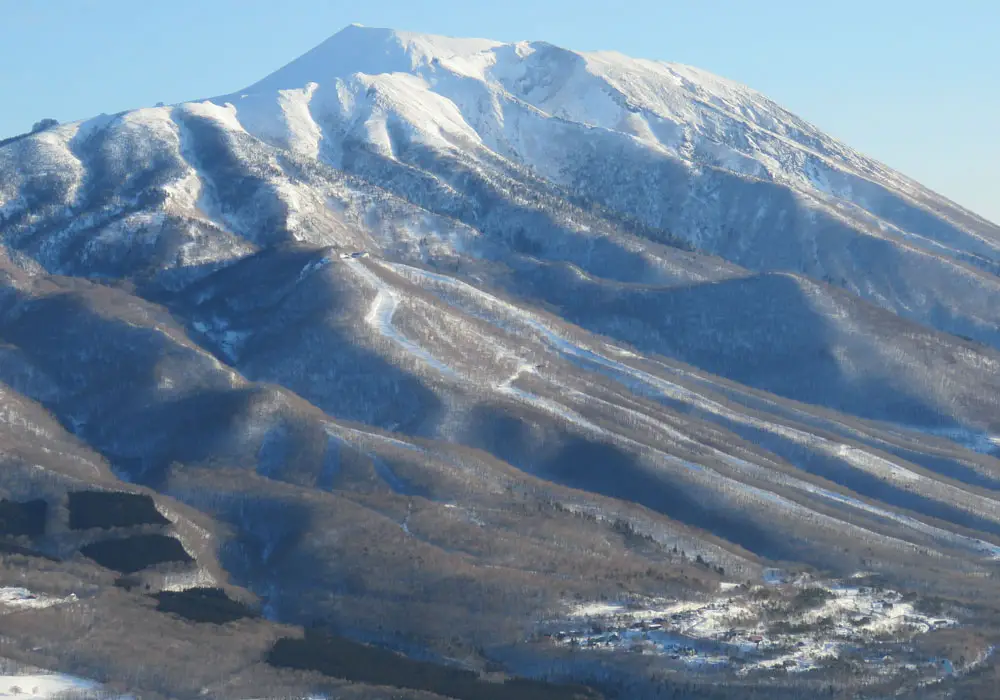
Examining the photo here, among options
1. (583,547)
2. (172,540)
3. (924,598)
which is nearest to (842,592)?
(924,598)

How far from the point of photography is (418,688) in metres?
135

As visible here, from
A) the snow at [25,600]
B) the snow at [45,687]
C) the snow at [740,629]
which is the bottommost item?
the snow at [25,600]

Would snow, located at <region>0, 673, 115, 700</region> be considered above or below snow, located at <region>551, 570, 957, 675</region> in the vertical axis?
below

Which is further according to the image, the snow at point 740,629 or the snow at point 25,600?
the snow at point 740,629

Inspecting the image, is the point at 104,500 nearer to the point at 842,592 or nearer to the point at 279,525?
the point at 279,525

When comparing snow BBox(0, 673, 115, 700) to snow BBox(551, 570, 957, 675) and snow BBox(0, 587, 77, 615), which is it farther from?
snow BBox(551, 570, 957, 675)

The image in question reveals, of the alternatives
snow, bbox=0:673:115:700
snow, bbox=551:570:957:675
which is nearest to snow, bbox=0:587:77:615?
snow, bbox=0:673:115:700

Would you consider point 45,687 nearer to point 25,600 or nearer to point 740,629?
point 25,600

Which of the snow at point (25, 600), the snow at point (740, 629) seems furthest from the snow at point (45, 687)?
the snow at point (740, 629)

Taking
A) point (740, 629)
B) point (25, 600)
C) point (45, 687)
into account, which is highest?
point (740, 629)

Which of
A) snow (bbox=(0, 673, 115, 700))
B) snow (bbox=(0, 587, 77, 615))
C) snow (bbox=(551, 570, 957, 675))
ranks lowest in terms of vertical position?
snow (bbox=(0, 587, 77, 615))

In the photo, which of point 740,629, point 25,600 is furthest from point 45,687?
point 740,629

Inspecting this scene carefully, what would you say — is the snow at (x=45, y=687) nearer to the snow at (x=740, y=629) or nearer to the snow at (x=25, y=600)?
the snow at (x=25, y=600)

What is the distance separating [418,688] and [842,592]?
203 feet
